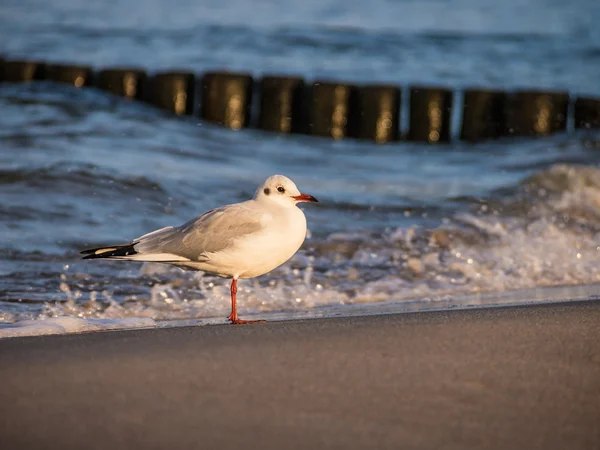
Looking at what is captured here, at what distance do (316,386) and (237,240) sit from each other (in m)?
1.45

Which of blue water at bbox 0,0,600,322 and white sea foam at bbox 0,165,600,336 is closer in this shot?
white sea foam at bbox 0,165,600,336

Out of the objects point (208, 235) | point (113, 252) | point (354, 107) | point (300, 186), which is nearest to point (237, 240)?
point (208, 235)

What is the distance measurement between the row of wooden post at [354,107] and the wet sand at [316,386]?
27.8 ft

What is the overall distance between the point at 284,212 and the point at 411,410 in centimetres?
179

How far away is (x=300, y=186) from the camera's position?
30.8 ft

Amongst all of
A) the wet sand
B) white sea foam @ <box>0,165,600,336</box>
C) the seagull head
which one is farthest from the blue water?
the wet sand

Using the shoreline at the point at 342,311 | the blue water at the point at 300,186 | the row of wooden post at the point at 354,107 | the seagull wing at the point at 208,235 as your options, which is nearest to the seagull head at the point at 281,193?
the seagull wing at the point at 208,235

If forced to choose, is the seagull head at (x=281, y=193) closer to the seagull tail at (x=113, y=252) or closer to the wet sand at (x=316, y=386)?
the seagull tail at (x=113, y=252)

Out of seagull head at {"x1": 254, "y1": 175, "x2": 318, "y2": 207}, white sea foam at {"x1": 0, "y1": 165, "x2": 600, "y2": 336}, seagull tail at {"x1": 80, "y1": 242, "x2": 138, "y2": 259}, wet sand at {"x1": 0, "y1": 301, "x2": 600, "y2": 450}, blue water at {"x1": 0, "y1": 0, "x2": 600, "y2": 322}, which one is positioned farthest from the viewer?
blue water at {"x1": 0, "y1": 0, "x2": 600, "y2": 322}

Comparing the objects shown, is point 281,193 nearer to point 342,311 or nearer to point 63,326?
point 342,311

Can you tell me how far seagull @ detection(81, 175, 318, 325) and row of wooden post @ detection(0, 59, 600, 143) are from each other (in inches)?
305

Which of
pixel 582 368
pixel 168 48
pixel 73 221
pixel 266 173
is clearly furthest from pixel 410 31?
pixel 582 368

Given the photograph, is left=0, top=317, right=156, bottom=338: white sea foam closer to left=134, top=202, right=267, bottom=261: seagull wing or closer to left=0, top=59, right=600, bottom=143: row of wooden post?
left=134, top=202, right=267, bottom=261: seagull wing

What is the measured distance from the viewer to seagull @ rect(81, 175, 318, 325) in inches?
178
